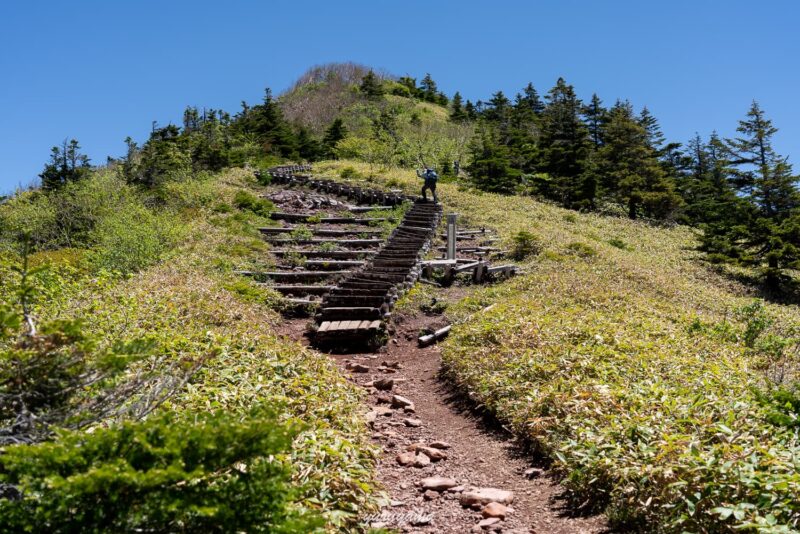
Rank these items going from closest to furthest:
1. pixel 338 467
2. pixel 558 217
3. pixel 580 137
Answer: pixel 338 467 → pixel 558 217 → pixel 580 137

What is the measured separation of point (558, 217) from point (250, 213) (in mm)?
15565

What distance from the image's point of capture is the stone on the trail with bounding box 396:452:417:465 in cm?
628

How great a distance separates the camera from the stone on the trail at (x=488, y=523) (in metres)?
4.93

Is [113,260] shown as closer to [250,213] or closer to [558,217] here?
[250,213]

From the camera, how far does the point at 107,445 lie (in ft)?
9.11

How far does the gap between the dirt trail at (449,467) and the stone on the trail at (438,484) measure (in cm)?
7

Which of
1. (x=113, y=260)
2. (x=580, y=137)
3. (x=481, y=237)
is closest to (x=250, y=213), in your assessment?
(x=113, y=260)

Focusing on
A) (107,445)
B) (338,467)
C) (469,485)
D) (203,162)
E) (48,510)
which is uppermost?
(203,162)

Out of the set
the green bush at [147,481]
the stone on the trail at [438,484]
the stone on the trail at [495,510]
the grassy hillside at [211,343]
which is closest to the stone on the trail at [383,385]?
the grassy hillside at [211,343]

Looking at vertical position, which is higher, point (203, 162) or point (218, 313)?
point (203, 162)

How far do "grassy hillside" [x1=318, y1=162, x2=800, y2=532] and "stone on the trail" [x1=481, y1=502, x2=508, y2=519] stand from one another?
2.35 feet

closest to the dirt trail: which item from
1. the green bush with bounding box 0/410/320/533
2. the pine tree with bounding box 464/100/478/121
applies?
the green bush with bounding box 0/410/320/533

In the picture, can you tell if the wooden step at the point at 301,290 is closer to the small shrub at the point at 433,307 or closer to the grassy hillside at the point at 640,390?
the small shrub at the point at 433,307

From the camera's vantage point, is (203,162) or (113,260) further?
(203,162)
